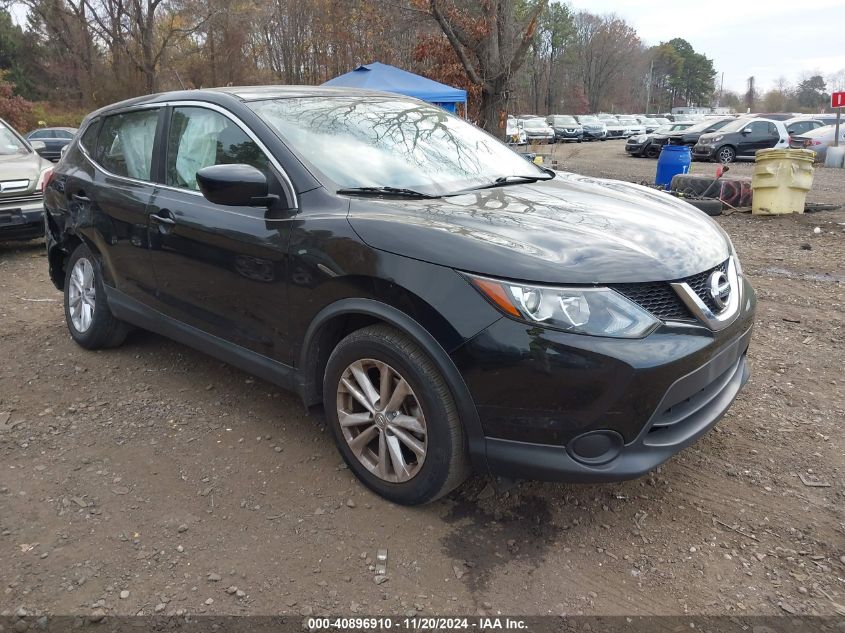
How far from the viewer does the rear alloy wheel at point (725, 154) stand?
21750 mm

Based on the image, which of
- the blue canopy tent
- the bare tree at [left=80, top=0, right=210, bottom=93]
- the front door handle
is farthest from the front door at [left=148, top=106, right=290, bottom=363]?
the bare tree at [left=80, top=0, right=210, bottom=93]

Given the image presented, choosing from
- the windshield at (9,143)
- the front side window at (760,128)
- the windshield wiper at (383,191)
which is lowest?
the windshield wiper at (383,191)

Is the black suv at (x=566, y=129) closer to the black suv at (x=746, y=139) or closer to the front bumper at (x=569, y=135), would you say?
the front bumper at (x=569, y=135)

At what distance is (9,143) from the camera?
8398mm

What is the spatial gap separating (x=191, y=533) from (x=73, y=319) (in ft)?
8.75

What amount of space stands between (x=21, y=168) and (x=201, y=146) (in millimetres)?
5556

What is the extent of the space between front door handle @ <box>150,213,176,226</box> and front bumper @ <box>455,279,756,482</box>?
1.96 meters

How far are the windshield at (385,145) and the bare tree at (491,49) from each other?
35.0 ft

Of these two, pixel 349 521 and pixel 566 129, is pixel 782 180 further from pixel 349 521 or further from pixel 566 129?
pixel 566 129

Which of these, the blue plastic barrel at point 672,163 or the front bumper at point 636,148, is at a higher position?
the front bumper at point 636,148

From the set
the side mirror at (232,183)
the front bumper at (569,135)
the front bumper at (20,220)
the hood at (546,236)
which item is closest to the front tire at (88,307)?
the side mirror at (232,183)

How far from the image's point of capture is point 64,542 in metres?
2.63

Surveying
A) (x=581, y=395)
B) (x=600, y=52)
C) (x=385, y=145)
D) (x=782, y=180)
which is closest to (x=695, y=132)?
(x=782, y=180)

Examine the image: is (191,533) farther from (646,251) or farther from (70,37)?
(70,37)
